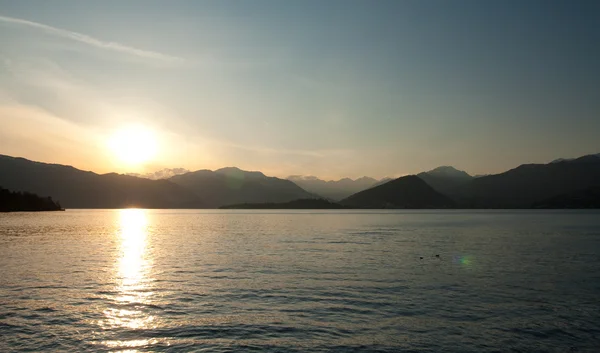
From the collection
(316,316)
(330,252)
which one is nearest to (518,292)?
(316,316)

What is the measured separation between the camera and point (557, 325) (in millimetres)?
28547

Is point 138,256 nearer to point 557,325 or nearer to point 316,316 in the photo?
point 316,316

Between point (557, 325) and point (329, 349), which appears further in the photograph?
point (557, 325)

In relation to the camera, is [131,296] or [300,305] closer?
[300,305]

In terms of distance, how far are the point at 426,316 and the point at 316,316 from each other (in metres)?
8.12

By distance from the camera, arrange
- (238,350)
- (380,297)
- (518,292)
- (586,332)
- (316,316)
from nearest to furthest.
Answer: (238,350), (586,332), (316,316), (380,297), (518,292)

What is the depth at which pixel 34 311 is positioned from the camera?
31328 millimetres

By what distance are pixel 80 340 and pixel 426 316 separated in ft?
75.9

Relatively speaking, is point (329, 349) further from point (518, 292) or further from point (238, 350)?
point (518, 292)

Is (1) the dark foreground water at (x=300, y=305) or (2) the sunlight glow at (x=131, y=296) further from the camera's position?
(2) the sunlight glow at (x=131, y=296)

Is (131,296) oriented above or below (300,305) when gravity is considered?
below

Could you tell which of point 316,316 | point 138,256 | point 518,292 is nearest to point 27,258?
point 138,256

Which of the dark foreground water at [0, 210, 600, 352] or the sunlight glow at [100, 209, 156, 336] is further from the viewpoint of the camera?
the sunlight glow at [100, 209, 156, 336]

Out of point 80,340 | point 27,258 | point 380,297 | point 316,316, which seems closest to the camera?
point 80,340
